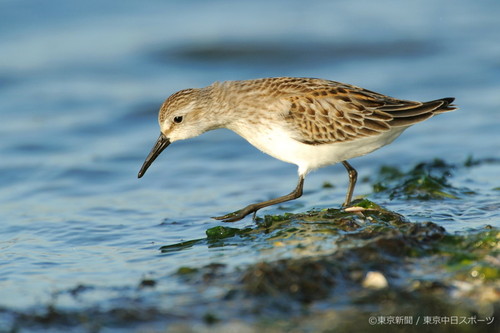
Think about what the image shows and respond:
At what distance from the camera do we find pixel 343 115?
7125 mm

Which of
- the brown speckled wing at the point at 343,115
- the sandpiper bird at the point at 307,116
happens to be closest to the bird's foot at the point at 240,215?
the sandpiper bird at the point at 307,116

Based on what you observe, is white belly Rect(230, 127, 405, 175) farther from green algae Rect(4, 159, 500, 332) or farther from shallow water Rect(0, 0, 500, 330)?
green algae Rect(4, 159, 500, 332)

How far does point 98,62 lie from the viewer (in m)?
14.0

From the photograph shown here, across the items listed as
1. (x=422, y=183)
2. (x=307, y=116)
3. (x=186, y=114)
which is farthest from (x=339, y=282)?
(x=422, y=183)

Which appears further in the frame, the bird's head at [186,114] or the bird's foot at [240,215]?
the bird's head at [186,114]

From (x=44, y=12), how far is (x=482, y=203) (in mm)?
10932

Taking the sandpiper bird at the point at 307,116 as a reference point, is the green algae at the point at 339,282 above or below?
below

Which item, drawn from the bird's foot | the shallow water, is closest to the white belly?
the bird's foot

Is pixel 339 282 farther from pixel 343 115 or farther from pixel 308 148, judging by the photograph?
pixel 343 115

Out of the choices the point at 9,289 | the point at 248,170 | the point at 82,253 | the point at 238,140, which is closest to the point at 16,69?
the point at 238,140

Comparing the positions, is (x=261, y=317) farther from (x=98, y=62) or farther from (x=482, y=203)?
(x=98, y=62)

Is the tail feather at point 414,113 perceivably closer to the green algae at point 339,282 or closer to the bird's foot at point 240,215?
the green algae at point 339,282

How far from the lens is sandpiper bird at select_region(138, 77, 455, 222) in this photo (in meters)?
7.04

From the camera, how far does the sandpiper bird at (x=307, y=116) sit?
7039mm
